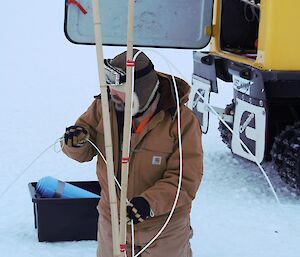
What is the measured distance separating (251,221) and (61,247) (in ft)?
4.34

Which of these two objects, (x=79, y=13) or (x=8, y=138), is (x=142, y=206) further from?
(x=8, y=138)

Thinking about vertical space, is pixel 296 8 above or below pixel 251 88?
above

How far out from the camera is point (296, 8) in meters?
4.55

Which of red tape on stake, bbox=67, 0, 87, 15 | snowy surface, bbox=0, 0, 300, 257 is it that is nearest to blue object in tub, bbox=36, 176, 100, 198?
snowy surface, bbox=0, 0, 300, 257

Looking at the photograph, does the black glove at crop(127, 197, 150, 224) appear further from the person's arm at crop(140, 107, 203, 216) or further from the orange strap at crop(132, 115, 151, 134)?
the orange strap at crop(132, 115, 151, 134)

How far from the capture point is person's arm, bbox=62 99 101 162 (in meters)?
2.65

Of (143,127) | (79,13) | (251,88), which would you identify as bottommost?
(251,88)

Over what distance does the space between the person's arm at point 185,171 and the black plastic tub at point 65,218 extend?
1405 millimetres

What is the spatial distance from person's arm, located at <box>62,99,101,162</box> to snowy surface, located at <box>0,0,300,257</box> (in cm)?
130

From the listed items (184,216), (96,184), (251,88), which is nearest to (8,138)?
(96,184)

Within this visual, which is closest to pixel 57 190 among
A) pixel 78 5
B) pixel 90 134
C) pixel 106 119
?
pixel 78 5

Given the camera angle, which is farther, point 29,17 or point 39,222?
point 29,17

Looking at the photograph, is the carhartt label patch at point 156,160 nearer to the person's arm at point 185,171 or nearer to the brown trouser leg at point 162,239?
the person's arm at point 185,171

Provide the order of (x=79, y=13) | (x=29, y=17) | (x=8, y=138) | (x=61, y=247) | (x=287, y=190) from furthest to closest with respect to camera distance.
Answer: (x=29, y=17)
(x=8, y=138)
(x=287, y=190)
(x=61, y=247)
(x=79, y=13)
